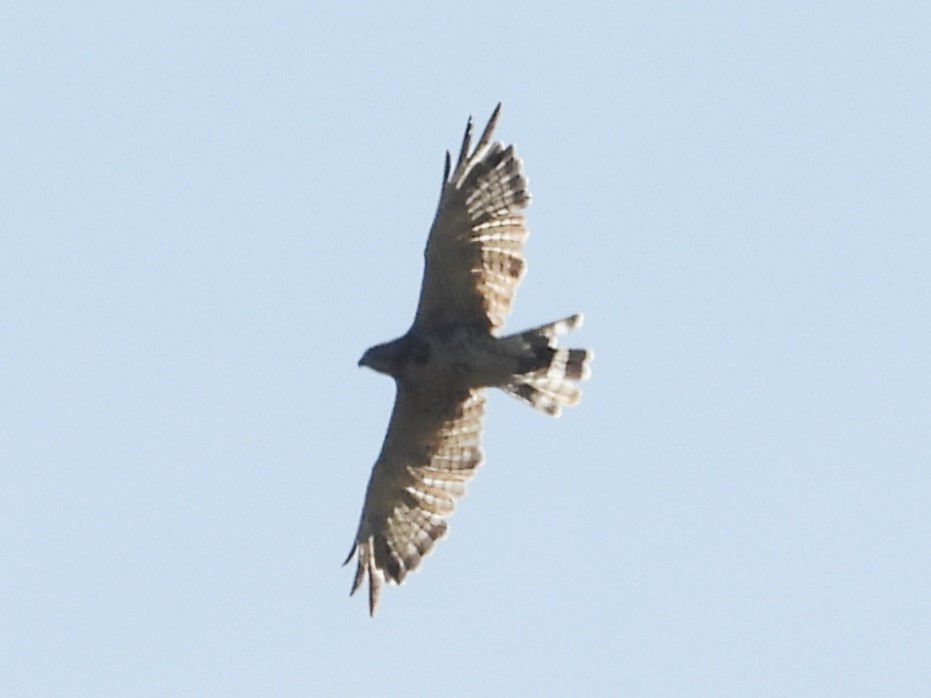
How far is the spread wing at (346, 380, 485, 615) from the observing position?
18.7 m

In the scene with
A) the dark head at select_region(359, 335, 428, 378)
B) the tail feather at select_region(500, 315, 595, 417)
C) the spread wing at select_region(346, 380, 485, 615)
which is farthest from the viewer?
the spread wing at select_region(346, 380, 485, 615)

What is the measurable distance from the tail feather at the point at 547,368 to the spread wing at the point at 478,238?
33 cm

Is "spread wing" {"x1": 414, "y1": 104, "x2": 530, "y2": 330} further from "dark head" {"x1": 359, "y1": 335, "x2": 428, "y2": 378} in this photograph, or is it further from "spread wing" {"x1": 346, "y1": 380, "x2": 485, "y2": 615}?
"spread wing" {"x1": 346, "y1": 380, "x2": 485, "y2": 615}

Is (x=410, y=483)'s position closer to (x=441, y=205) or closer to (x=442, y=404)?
(x=442, y=404)

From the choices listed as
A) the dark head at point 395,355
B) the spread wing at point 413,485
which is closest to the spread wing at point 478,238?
the dark head at point 395,355

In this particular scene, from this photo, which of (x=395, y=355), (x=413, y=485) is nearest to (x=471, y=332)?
(x=395, y=355)

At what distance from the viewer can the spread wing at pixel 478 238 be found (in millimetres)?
17922

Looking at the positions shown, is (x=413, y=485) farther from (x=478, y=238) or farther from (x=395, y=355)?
(x=478, y=238)

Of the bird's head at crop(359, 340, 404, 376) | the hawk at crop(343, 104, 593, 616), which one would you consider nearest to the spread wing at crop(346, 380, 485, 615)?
the hawk at crop(343, 104, 593, 616)

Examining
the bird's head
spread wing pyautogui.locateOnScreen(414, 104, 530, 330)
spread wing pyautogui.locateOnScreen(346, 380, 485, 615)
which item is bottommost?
spread wing pyautogui.locateOnScreen(346, 380, 485, 615)

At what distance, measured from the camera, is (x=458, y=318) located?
18094 mm

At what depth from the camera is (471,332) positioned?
18.0 m

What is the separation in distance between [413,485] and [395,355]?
1.22 metres

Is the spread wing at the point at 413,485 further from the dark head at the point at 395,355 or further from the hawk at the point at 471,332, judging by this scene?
the dark head at the point at 395,355
